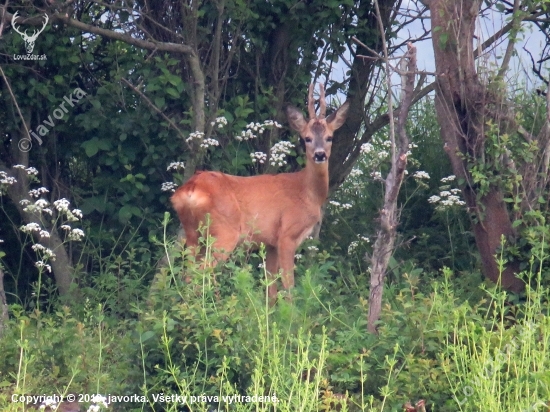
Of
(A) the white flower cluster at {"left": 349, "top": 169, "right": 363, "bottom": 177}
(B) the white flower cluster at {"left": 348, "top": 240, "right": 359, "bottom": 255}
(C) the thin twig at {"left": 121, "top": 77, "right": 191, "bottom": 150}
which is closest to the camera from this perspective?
(C) the thin twig at {"left": 121, "top": 77, "right": 191, "bottom": 150}

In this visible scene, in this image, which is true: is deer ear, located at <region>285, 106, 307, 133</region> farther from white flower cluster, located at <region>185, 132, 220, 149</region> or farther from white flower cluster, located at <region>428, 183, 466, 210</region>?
white flower cluster, located at <region>428, 183, 466, 210</region>

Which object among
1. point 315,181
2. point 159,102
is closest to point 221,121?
point 159,102

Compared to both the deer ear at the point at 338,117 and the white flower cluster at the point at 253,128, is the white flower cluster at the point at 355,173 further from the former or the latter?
the white flower cluster at the point at 253,128

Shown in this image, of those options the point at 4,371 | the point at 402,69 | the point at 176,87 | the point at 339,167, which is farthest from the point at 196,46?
the point at 4,371

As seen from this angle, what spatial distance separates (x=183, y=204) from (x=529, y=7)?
3.09 m

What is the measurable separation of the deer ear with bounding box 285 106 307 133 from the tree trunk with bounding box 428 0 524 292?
2.01 meters

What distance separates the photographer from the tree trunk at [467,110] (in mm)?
6484

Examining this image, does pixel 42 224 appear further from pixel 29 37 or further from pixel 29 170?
pixel 29 37

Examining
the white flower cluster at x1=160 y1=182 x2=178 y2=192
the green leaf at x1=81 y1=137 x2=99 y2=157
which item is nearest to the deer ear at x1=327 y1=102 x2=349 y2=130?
the white flower cluster at x1=160 y1=182 x2=178 y2=192

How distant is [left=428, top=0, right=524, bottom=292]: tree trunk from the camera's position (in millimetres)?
6484

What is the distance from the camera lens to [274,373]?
426 centimetres

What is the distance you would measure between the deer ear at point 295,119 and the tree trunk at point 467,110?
6.59 ft

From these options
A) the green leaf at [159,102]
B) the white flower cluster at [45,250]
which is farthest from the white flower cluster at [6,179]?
the green leaf at [159,102]

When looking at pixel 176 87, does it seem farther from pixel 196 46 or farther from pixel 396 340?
pixel 396 340
